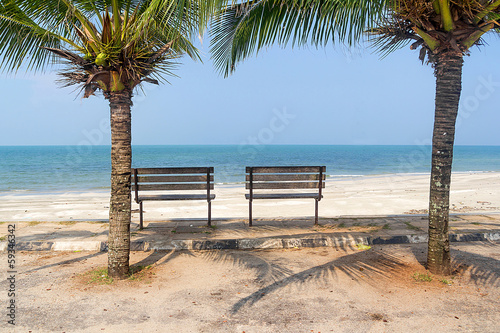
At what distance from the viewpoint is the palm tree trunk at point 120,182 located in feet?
15.6

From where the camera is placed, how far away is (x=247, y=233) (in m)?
6.86

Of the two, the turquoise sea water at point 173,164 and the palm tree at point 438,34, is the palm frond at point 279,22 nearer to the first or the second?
the palm tree at point 438,34

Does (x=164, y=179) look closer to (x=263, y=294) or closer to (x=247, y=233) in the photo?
(x=247, y=233)

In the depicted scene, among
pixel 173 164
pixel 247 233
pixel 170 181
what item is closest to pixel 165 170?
pixel 170 181

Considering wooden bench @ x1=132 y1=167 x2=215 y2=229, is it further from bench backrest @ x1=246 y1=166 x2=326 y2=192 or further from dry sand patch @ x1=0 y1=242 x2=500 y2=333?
dry sand patch @ x1=0 y1=242 x2=500 y2=333

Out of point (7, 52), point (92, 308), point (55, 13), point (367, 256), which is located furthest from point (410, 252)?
point (7, 52)

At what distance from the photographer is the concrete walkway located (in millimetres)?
6238

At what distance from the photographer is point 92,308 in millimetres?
4027

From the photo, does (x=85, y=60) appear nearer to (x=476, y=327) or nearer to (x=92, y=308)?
(x=92, y=308)

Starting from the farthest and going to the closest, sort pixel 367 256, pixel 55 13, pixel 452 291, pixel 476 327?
pixel 367 256 → pixel 55 13 → pixel 452 291 → pixel 476 327

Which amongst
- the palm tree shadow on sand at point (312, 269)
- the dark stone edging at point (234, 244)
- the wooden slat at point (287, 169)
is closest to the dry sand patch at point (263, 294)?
the palm tree shadow on sand at point (312, 269)

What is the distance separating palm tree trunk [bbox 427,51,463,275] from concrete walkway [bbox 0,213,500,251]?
1694 millimetres

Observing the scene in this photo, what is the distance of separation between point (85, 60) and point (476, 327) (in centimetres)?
501

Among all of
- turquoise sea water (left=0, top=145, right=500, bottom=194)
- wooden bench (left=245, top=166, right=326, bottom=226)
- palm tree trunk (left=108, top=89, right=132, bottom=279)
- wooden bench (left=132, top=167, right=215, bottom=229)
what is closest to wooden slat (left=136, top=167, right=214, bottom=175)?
wooden bench (left=132, top=167, right=215, bottom=229)
